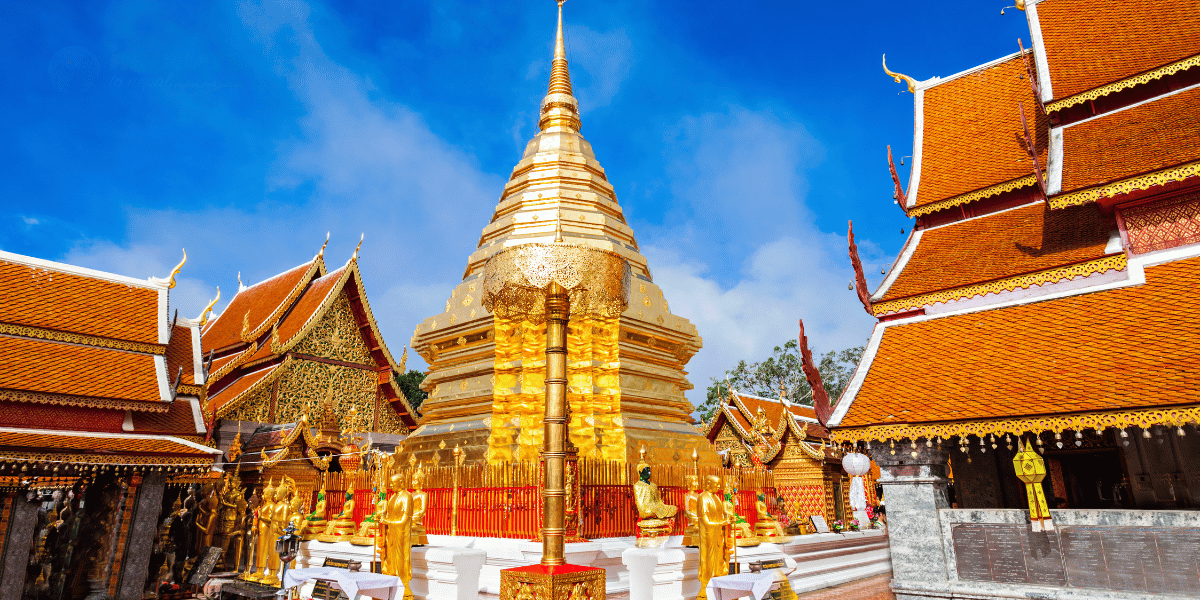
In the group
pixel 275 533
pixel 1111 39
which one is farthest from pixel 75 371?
pixel 1111 39

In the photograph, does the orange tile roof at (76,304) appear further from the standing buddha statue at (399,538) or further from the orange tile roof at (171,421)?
the standing buddha statue at (399,538)

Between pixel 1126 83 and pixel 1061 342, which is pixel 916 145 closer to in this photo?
pixel 1126 83

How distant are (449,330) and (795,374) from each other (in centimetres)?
2940

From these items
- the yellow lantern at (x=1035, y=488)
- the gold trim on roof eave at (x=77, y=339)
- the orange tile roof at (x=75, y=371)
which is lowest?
the yellow lantern at (x=1035, y=488)

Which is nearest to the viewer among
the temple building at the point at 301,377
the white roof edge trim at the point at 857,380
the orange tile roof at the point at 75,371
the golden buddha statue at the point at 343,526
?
the white roof edge trim at the point at 857,380

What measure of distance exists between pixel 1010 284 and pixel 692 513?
4.11m

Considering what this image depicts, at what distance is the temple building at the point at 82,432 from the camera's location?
30.8 feet

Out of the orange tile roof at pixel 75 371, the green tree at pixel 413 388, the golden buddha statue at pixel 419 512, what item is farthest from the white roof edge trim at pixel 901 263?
the green tree at pixel 413 388

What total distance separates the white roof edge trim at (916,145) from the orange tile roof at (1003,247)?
801 mm

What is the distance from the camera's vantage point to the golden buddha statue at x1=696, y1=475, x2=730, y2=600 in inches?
253

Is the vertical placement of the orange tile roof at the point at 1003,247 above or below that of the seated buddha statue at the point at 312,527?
above

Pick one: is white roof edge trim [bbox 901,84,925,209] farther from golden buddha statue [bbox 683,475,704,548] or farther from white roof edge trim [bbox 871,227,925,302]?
golden buddha statue [bbox 683,475,704,548]

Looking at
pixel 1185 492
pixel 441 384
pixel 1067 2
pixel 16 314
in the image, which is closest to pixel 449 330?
pixel 441 384

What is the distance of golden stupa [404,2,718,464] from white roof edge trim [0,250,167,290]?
6.15 metres
